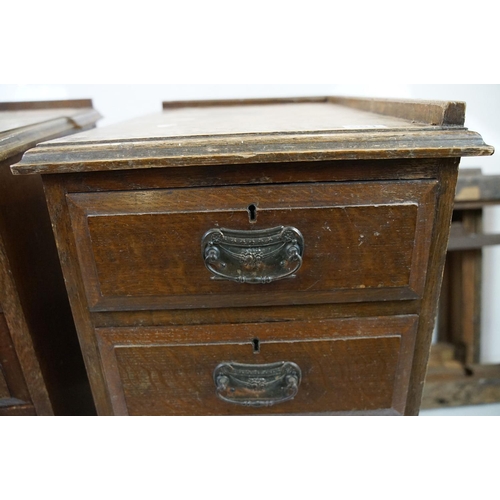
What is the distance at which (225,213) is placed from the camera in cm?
47

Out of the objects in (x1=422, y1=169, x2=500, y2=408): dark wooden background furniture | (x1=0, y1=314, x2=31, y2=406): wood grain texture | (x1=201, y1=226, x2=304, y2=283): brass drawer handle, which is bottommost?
(x1=422, y1=169, x2=500, y2=408): dark wooden background furniture

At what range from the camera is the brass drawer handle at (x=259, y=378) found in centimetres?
55

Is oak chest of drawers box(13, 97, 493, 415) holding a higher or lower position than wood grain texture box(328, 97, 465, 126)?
lower

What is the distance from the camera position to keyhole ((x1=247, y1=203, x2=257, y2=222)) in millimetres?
468

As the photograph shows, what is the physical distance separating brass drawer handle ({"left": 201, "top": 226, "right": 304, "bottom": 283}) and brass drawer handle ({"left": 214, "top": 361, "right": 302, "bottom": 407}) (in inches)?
5.9

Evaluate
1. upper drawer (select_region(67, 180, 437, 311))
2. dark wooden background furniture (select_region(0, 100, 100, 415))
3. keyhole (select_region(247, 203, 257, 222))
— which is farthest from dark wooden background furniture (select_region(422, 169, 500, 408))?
dark wooden background furniture (select_region(0, 100, 100, 415))

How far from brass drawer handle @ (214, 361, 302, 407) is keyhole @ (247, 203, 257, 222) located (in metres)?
0.21

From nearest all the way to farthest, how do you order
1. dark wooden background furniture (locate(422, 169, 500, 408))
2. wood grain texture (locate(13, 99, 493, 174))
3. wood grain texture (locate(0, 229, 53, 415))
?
wood grain texture (locate(13, 99, 493, 174)) < wood grain texture (locate(0, 229, 53, 415)) < dark wooden background furniture (locate(422, 169, 500, 408))

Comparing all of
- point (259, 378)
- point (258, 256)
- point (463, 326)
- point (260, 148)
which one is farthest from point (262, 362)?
point (463, 326)

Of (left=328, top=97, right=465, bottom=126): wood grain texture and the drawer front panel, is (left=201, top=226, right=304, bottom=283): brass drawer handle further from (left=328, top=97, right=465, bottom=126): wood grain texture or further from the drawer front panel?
(left=328, top=97, right=465, bottom=126): wood grain texture

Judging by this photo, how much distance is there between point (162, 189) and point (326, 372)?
33 centimetres

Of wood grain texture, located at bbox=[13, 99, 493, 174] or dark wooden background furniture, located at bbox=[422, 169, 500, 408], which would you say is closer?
wood grain texture, located at bbox=[13, 99, 493, 174]

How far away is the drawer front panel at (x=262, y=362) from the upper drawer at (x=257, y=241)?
57 millimetres

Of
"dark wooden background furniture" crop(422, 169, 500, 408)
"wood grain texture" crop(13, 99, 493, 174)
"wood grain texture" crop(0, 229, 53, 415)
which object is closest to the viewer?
"wood grain texture" crop(13, 99, 493, 174)
